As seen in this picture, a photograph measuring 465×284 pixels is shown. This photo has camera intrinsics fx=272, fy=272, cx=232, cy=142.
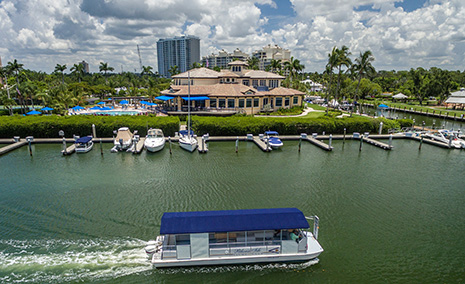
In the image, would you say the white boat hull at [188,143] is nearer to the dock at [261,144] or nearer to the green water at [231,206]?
the green water at [231,206]

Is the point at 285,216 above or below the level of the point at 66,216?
above

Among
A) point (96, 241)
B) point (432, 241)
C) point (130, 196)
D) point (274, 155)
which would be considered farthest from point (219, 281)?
point (274, 155)

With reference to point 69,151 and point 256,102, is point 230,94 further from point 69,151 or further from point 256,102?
point 69,151

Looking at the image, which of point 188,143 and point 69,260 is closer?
point 69,260

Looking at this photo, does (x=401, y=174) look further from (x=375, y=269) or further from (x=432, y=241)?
(x=375, y=269)

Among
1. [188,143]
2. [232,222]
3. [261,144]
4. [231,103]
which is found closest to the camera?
[232,222]

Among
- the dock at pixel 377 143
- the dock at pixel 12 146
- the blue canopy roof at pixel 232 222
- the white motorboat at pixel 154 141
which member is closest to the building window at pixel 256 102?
the dock at pixel 377 143

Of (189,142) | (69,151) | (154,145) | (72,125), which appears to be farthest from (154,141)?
(72,125)
